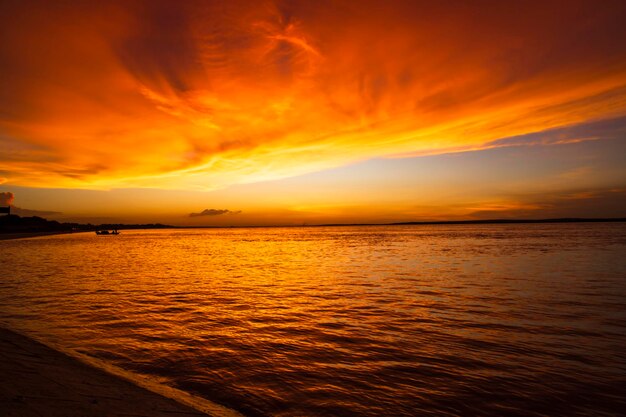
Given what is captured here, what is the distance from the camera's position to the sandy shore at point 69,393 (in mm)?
5379

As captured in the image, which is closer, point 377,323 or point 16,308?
point 377,323

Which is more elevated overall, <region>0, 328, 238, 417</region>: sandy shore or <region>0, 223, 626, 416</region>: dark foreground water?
<region>0, 328, 238, 417</region>: sandy shore

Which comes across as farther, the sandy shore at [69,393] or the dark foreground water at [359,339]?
the dark foreground water at [359,339]

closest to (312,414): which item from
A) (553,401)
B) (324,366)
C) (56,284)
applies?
(324,366)

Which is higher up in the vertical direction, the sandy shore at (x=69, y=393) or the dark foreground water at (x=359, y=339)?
the sandy shore at (x=69, y=393)

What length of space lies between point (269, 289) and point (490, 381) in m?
14.8

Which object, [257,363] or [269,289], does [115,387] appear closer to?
[257,363]

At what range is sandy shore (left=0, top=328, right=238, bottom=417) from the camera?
17.6 feet

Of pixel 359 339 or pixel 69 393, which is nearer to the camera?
pixel 69 393

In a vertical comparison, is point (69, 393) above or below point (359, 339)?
above

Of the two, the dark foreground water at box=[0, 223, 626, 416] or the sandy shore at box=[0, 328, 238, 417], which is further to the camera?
the dark foreground water at box=[0, 223, 626, 416]

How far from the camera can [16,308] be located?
15422 mm

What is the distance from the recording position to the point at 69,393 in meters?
6.06

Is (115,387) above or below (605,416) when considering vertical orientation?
above
